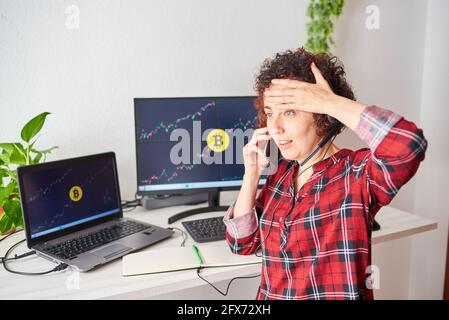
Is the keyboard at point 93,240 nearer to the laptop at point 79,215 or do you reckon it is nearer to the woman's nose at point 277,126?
the laptop at point 79,215

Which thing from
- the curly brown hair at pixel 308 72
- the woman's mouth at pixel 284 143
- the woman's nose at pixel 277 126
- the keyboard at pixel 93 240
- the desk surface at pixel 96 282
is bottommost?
the desk surface at pixel 96 282

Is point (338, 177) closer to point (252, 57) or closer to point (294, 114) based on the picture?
point (294, 114)

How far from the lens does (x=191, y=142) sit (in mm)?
1636

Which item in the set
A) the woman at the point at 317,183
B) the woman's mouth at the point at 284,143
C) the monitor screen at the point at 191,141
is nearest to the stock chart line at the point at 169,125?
the monitor screen at the point at 191,141

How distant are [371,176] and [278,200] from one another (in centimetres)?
33


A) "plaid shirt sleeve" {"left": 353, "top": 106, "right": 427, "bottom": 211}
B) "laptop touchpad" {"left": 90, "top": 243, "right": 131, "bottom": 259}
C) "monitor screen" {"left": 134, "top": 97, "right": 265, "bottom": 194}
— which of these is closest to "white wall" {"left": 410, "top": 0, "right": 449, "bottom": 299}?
"monitor screen" {"left": 134, "top": 97, "right": 265, "bottom": 194}

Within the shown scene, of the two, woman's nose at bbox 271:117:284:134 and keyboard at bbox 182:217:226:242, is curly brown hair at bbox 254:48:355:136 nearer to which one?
woman's nose at bbox 271:117:284:134

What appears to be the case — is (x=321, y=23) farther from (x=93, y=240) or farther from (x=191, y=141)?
(x=93, y=240)

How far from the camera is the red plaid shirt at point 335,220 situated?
0.90 meters

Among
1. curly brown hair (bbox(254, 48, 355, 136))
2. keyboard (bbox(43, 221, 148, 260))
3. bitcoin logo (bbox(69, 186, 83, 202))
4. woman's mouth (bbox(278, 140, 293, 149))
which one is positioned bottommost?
keyboard (bbox(43, 221, 148, 260))

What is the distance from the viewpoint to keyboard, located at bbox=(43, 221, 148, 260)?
1278 millimetres

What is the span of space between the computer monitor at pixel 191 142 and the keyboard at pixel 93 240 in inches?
6.7

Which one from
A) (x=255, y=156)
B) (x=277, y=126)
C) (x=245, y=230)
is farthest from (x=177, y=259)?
(x=277, y=126)

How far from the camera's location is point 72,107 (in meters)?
1.67
